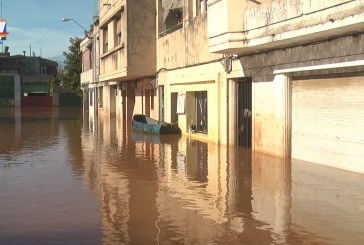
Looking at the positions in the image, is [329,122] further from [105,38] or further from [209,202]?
[105,38]

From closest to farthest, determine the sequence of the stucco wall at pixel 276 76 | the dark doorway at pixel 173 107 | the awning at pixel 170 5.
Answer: the stucco wall at pixel 276 76
the awning at pixel 170 5
the dark doorway at pixel 173 107

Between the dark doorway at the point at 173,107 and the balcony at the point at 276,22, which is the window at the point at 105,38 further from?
the balcony at the point at 276,22

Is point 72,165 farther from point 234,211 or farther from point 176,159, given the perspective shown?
point 234,211

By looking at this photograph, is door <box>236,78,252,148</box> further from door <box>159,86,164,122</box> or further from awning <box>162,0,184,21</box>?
door <box>159,86,164,122</box>

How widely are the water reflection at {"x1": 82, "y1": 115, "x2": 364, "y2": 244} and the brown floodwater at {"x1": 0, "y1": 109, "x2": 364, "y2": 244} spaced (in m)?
0.02

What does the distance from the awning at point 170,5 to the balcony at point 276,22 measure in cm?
844

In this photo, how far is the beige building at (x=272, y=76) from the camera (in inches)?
472

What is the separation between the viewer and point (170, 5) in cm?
2581

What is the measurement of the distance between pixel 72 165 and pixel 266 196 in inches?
266

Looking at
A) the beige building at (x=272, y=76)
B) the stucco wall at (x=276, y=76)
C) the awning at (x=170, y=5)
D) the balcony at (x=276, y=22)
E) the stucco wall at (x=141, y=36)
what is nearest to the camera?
the balcony at (x=276, y=22)

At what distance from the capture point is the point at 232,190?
10.5m

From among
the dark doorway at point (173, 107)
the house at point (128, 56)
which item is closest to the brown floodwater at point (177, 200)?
the dark doorway at point (173, 107)

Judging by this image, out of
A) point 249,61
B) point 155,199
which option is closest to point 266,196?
point 155,199

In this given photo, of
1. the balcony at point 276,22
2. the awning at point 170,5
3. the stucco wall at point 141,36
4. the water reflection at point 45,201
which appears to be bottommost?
the water reflection at point 45,201
